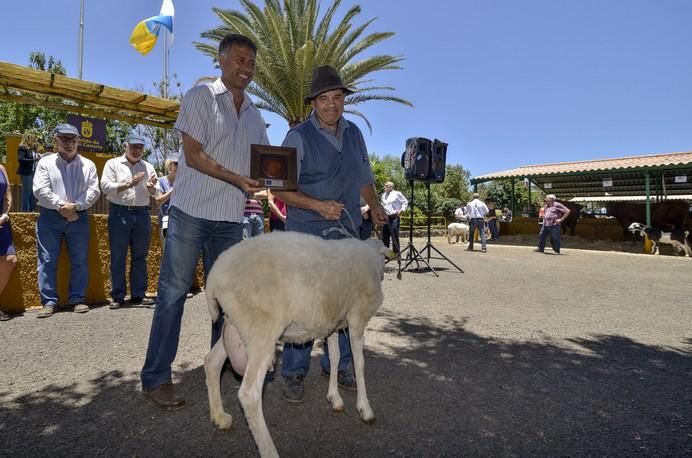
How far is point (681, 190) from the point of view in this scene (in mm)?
25391

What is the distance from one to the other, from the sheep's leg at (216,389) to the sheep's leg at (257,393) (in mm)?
417

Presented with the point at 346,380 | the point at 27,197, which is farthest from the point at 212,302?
the point at 27,197

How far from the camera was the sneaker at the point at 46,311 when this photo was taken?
4766mm

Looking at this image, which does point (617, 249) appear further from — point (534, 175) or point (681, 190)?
point (681, 190)

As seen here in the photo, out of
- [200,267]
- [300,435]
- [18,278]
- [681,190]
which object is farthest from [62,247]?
[681,190]

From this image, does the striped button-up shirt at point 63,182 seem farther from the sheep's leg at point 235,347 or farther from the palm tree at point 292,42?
the palm tree at point 292,42

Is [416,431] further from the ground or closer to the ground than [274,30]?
closer to the ground

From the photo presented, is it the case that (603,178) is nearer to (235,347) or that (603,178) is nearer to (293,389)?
(293,389)

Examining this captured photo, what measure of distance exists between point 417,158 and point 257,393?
6623 mm

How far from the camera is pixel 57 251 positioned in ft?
16.4

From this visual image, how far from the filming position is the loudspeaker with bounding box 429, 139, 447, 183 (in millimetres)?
8406

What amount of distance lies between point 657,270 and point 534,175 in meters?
11.3

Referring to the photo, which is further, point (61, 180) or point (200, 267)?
point (200, 267)

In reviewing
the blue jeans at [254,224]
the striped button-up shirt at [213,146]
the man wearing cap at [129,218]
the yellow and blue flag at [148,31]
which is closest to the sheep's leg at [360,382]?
the striped button-up shirt at [213,146]
